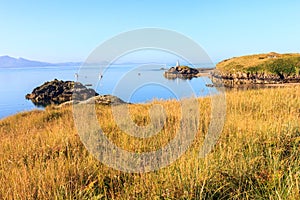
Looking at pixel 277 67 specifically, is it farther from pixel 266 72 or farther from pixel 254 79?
pixel 254 79

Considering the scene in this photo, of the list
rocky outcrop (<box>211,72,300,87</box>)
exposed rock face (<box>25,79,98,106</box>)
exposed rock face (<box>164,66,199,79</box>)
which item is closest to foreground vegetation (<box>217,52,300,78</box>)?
rocky outcrop (<box>211,72,300,87</box>)

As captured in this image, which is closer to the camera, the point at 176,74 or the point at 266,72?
the point at 176,74

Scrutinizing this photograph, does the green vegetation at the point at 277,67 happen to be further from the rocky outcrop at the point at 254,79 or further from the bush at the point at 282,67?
the rocky outcrop at the point at 254,79

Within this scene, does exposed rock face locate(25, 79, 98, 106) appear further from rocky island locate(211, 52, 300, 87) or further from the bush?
the bush

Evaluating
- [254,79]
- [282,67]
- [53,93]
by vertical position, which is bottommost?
[53,93]

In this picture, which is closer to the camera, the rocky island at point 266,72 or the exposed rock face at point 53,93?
the exposed rock face at point 53,93

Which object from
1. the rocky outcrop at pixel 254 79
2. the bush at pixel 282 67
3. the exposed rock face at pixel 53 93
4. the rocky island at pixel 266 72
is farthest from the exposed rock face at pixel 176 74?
the bush at pixel 282 67

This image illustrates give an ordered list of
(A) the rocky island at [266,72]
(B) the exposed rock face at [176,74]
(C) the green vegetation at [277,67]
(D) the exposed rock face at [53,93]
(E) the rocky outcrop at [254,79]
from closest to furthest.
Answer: (B) the exposed rock face at [176,74], (D) the exposed rock face at [53,93], (E) the rocky outcrop at [254,79], (A) the rocky island at [266,72], (C) the green vegetation at [277,67]

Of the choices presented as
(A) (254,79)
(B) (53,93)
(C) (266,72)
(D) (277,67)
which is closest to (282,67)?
(D) (277,67)

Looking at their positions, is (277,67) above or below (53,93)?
above

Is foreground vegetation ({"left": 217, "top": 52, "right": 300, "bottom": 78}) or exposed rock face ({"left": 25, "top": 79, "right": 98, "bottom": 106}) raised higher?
foreground vegetation ({"left": 217, "top": 52, "right": 300, "bottom": 78})

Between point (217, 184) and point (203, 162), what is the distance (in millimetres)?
445

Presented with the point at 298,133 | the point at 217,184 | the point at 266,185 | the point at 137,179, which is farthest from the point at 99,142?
the point at 298,133

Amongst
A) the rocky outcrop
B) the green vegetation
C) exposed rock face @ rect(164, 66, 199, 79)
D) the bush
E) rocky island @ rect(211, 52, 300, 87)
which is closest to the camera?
exposed rock face @ rect(164, 66, 199, 79)
